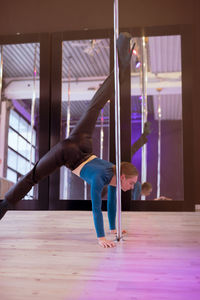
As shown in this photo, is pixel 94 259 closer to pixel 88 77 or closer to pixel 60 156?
pixel 60 156

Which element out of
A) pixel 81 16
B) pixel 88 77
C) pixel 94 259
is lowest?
pixel 94 259

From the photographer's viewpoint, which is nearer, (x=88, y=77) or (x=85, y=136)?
(x=85, y=136)

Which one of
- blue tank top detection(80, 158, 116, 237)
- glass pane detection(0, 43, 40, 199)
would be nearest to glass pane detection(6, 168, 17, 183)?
glass pane detection(0, 43, 40, 199)

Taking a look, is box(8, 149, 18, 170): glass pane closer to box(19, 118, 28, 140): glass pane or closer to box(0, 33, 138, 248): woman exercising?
box(19, 118, 28, 140): glass pane

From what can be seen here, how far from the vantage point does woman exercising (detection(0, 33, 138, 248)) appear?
92.3 inches

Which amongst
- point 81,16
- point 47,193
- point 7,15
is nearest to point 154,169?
point 47,193

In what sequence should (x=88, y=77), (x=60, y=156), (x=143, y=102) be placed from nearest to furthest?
1. (x=60, y=156)
2. (x=143, y=102)
3. (x=88, y=77)

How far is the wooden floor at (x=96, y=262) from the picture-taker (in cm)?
146

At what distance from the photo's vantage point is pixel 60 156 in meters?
2.71

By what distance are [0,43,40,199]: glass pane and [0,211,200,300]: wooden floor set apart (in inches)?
88.1

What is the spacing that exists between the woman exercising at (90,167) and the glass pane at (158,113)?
3.94 ft

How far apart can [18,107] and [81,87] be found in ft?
4.50

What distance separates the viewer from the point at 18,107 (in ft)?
19.9

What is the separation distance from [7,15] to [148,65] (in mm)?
1912
